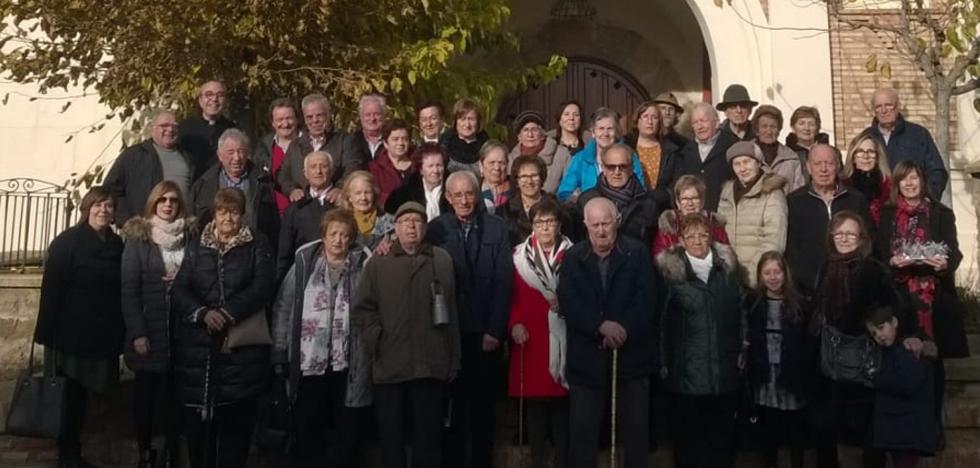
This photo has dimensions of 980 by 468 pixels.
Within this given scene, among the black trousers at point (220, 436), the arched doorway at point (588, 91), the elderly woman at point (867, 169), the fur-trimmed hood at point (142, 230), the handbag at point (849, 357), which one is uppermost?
the arched doorway at point (588, 91)

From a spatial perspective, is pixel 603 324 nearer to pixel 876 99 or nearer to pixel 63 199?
pixel 876 99

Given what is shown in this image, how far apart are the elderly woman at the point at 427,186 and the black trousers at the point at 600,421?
5.51 ft

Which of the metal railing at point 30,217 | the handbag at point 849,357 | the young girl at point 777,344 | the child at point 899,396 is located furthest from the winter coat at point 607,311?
the metal railing at point 30,217

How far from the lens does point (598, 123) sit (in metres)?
7.70

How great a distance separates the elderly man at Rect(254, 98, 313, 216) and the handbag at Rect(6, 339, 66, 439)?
1.97 metres

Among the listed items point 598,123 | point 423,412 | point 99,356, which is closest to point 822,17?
point 598,123

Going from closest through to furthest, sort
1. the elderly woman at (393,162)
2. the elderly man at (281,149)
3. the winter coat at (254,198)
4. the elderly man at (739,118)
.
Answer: the winter coat at (254,198) < the elderly woman at (393,162) < the elderly man at (281,149) < the elderly man at (739,118)

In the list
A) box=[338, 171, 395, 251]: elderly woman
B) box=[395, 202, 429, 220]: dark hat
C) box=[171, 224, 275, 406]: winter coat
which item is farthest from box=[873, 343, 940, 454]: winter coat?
box=[171, 224, 275, 406]: winter coat

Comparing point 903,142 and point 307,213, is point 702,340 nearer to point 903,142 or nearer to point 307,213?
point 307,213

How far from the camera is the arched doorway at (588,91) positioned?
14.8m

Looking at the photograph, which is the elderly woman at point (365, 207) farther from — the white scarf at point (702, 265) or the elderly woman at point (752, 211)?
the elderly woman at point (752, 211)

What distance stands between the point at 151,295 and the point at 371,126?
2.10 meters

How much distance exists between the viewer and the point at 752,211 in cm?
724

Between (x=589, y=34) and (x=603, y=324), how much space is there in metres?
9.11
